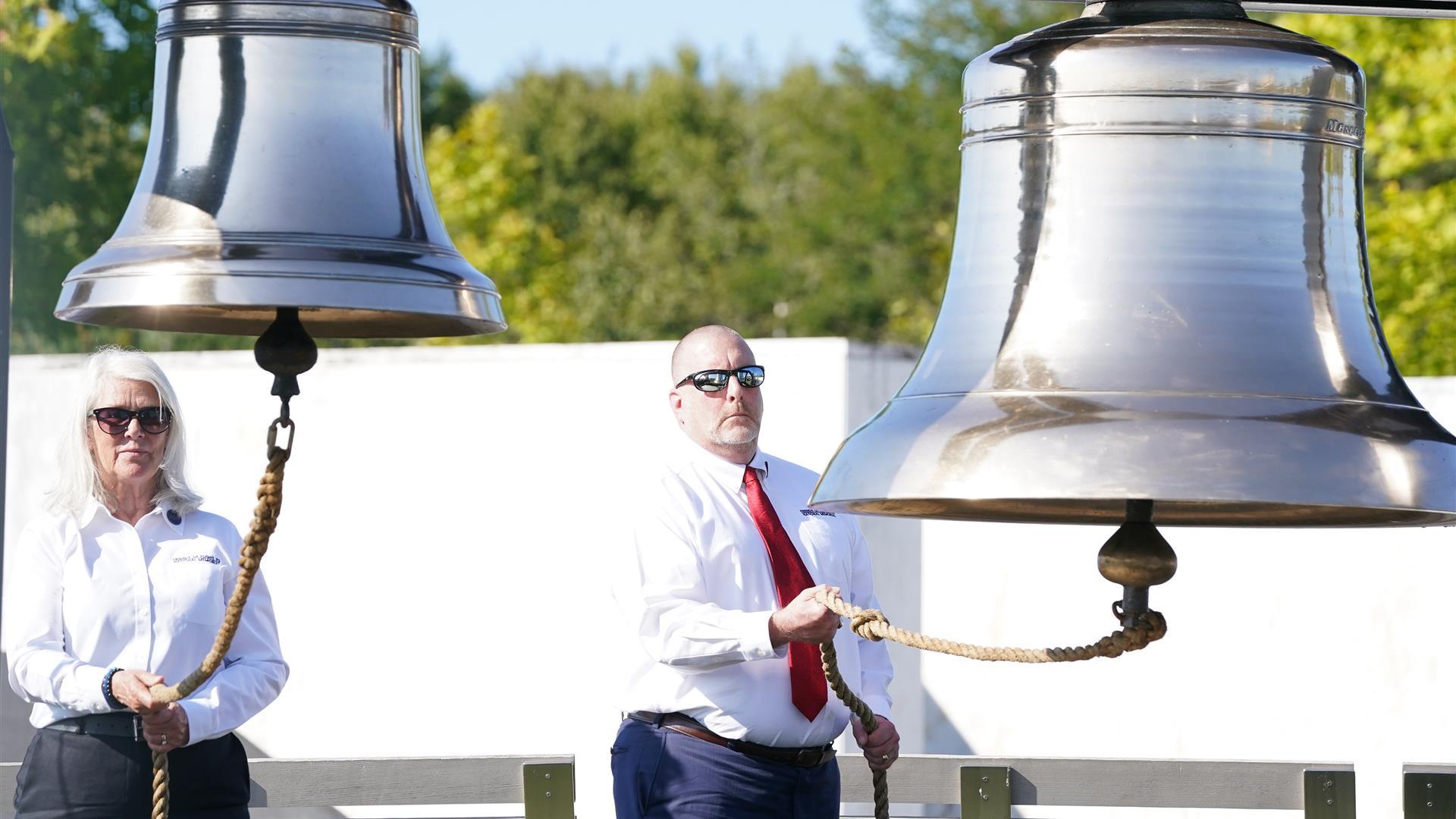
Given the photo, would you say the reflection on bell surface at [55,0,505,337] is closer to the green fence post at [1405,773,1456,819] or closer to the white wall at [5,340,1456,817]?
the green fence post at [1405,773,1456,819]

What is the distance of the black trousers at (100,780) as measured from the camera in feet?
11.8

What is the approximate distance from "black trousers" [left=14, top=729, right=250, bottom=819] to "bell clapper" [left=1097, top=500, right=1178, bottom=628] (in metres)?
A: 2.39

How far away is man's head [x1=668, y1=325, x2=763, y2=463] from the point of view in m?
4.28

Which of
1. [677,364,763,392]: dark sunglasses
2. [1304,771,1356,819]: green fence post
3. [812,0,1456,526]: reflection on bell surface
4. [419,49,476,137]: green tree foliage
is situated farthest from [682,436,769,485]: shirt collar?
[419,49,476,137]: green tree foliage

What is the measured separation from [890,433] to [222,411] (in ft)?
24.3

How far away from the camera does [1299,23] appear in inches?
627

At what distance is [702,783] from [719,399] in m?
0.86

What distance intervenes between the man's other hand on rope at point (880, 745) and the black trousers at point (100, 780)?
1289 mm

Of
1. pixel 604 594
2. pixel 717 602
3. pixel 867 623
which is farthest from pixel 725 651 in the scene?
pixel 604 594

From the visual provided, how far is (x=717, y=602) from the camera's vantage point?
4125 mm

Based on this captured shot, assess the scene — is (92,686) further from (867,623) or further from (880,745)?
(867,623)

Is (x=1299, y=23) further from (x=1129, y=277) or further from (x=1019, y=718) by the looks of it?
(x=1129, y=277)

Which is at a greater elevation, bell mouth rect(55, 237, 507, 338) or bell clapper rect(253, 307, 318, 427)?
bell mouth rect(55, 237, 507, 338)

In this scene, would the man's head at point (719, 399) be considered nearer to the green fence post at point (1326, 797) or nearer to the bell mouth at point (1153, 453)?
the green fence post at point (1326, 797)
